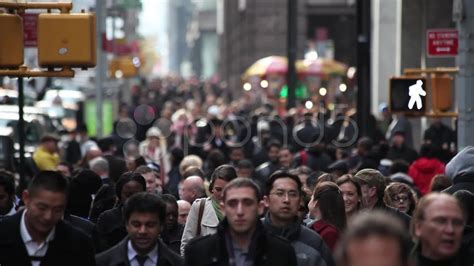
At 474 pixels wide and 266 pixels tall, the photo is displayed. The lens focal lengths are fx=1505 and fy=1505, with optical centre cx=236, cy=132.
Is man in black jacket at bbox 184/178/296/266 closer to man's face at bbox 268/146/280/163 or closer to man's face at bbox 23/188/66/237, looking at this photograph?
man's face at bbox 23/188/66/237

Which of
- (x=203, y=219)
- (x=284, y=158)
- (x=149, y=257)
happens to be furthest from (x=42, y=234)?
(x=284, y=158)

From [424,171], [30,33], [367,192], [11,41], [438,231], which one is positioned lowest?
[424,171]

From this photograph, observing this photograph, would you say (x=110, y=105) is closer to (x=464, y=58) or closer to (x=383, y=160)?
(x=383, y=160)

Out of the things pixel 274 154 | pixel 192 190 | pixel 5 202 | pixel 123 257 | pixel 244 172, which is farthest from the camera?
pixel 274 154

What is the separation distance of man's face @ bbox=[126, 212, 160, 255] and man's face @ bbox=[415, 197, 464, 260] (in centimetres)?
161

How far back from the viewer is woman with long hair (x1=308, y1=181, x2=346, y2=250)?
32.8ft

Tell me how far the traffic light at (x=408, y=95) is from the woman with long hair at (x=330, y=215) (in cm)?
707

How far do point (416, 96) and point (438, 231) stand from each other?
9.64 m

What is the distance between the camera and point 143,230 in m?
8.48

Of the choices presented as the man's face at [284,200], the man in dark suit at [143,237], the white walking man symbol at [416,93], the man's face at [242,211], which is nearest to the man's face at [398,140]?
the white walking man symbol at [416,93]

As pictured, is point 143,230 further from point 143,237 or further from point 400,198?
point 400,198

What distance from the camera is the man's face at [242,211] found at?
816 cm

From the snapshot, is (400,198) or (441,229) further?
(400,198)

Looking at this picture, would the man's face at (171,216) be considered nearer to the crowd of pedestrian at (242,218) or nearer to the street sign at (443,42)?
the crowd of pedestrian at (242,218)
